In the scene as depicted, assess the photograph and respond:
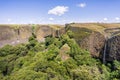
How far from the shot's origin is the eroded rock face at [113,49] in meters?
39.8

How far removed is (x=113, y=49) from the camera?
40.9 m

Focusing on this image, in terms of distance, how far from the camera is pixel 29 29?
98.3m

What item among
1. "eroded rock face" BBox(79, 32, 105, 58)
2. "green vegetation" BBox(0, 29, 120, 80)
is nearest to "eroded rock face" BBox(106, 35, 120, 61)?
"green vegetation" BBox(0, 29, 120, 80)

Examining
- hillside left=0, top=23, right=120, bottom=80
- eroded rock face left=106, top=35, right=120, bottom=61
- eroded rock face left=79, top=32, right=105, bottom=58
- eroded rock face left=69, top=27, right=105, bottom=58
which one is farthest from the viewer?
eroded rock face left=69, top=27, right=105, bottom=58

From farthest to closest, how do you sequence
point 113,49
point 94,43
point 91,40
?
point 91,40, point 94,43, point 113,49

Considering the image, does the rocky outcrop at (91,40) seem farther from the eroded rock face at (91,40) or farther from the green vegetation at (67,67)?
the green vegetation at (67,67)

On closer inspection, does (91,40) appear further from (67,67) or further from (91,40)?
(67,67)

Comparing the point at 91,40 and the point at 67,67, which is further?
the point at 91,40

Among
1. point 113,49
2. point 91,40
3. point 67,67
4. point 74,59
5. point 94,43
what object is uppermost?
point 91,40

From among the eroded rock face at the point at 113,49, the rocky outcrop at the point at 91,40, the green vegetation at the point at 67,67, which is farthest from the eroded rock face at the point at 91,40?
the eroded rock face at the point at 113,49

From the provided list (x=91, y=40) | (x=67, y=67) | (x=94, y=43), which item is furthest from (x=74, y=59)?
(x=91, y=40)

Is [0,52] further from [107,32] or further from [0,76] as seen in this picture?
[107,32]

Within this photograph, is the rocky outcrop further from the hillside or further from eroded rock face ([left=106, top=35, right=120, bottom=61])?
eroded rock face ([left=106, top=35, right=120, bottom=61])

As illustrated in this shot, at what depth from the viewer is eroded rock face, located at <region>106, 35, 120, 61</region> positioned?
1565 inches
